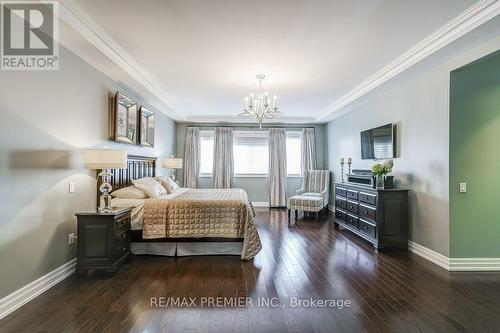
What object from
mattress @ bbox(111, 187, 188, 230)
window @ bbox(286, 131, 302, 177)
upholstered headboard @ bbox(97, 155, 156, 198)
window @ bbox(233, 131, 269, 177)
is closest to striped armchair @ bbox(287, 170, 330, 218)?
window @ bbox(286, 131, 302, 177)

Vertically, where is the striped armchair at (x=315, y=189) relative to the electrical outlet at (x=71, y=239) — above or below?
above

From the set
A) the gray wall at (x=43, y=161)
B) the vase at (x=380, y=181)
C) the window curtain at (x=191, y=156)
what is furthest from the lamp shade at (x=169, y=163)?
the vase at (x=380, y=181)

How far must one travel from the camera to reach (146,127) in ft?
16.8

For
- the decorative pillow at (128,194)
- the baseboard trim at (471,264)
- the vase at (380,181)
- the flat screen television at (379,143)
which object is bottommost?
the baseboard trim at (471,264)

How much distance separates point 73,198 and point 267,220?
401 cm

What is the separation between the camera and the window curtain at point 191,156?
7.57 metres

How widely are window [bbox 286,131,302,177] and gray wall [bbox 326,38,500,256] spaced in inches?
129

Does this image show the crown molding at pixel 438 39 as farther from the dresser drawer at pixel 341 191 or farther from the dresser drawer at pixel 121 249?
the dresser drawer at pixel 121 249

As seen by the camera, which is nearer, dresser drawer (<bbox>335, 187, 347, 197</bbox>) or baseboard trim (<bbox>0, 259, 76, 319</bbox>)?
baseboard trim (<bbox>0, 259, 76, 319</bbox>)

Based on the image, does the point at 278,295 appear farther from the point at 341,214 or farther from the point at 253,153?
the point at 253,153

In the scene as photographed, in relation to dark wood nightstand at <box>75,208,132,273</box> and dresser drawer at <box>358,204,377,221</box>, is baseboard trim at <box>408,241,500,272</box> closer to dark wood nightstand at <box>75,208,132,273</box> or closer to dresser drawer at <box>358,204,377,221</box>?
dresser drawer at <box>358,204,377,221</box>

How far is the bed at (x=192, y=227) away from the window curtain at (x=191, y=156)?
3.92m

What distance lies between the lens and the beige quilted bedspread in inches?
137

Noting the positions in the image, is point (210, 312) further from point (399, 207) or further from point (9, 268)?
point (399, 207)
